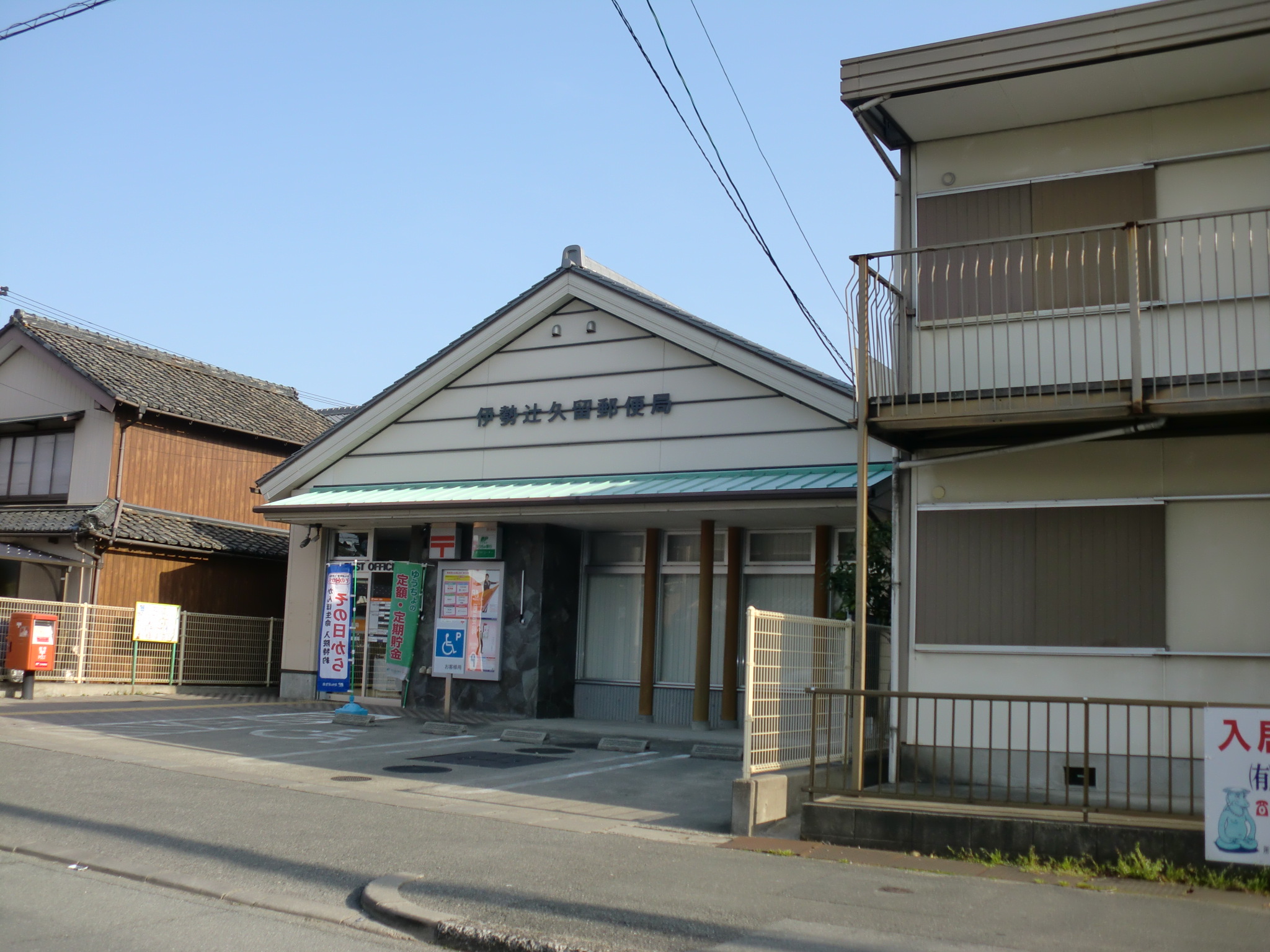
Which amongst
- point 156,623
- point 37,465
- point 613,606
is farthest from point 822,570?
point 37,465

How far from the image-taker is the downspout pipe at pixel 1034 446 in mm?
8547

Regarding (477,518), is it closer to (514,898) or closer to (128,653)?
(128,653)

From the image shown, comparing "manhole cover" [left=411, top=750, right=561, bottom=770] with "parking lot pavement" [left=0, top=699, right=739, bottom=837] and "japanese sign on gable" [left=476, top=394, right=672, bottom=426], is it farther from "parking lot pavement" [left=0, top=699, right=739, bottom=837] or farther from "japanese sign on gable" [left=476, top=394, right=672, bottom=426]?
"japanese sign on gable" [left=476, top=394, right=672, bottom=426]

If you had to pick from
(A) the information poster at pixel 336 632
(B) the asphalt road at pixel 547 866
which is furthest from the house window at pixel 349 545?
(B) the asphalt road at pixel 547 866

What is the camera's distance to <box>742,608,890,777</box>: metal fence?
8273mm

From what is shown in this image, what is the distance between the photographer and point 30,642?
17.7m

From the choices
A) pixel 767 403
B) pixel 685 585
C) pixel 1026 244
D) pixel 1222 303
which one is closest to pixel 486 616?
pixel 685 585

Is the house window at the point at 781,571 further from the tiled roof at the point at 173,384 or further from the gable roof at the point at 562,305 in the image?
the tiled roof at the point at 173,384

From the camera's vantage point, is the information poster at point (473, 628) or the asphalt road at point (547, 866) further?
the information poster at point (473, 628)

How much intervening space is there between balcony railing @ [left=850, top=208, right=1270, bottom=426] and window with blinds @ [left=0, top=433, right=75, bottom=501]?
18522mm

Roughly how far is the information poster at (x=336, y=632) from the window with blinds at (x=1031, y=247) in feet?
32.7

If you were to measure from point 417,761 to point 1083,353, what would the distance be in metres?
8.00

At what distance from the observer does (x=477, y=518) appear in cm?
1573

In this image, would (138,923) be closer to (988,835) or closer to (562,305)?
(988,835)
